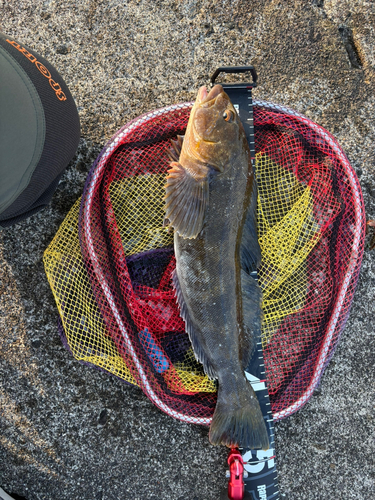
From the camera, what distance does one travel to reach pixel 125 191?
235cm

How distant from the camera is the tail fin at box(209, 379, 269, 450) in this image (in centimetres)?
211

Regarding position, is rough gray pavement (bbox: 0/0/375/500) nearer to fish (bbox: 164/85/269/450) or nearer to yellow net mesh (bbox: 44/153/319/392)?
yellow net mesh (bbox: 44/153/319/392)

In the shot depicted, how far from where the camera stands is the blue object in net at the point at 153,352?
225cm

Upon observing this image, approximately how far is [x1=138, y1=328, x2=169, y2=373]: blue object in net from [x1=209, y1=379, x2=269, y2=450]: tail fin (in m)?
0.42

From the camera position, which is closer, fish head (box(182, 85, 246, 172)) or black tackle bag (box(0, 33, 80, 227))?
black tackle bag (box(0, 33, 80, 227))

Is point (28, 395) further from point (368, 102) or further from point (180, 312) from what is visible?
point (368, 102)

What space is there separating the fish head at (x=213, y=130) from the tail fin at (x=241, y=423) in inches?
56.0

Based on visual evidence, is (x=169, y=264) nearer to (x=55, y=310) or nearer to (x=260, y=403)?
(x=55, y=310)

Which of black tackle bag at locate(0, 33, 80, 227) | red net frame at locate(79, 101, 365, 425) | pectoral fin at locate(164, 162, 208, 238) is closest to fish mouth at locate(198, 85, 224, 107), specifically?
red net frame at locate(79, 101, 365, 425)

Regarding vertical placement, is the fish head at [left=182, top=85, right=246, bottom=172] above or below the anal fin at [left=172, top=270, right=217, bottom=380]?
above

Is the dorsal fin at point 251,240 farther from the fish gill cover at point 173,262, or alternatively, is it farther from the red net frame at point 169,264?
the red net frame at point 169,264

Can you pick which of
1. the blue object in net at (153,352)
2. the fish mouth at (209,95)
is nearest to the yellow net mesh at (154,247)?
the blue object in net at (153,352)

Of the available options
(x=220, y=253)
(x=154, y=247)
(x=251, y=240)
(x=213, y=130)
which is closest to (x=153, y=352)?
(x=154, y=247)

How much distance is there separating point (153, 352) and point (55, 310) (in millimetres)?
788
